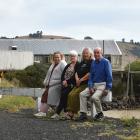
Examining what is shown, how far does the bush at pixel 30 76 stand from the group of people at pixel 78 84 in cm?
2166

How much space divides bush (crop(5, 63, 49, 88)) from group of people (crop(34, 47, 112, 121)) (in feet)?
71.1

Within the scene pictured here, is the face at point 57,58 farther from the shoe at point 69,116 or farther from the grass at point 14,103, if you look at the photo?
the grass at point 14,103

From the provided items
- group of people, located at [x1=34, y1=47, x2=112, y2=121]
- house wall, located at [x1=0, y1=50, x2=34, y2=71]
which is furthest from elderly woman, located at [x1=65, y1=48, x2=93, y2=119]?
house wall, located at [x1=0, y1=50, x2=34, y2=71]

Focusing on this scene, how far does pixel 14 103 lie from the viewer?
59.7 ft

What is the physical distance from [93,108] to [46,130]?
2.49 m

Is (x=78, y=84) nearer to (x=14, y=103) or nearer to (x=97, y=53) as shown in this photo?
(x=97, y=53)

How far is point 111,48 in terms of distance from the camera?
74750 mm

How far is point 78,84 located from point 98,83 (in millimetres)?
536

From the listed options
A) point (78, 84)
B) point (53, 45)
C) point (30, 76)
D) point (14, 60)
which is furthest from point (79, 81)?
point (53, 45)

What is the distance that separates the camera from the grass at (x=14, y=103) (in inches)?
667

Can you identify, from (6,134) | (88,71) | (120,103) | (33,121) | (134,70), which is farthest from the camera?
(134,70)

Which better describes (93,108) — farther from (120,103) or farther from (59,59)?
(120,103)

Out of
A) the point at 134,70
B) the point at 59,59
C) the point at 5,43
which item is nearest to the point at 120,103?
the point at 134,70

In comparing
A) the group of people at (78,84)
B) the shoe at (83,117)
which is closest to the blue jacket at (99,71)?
the group of people at (78,84)
